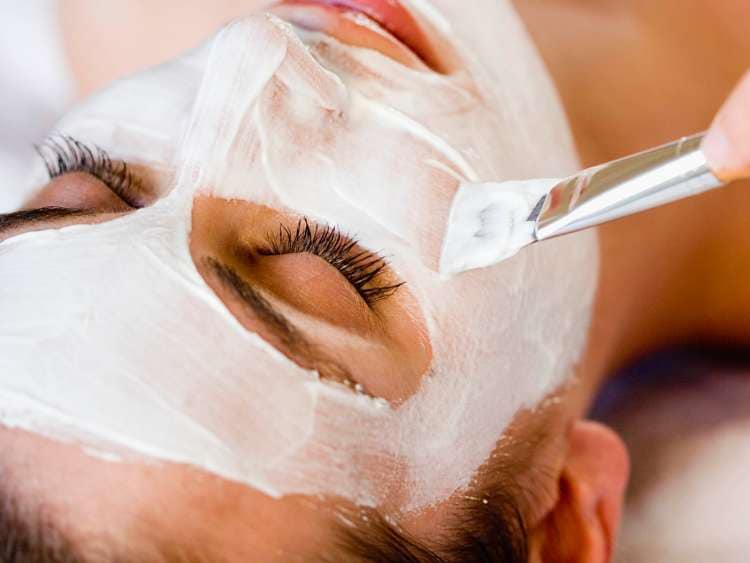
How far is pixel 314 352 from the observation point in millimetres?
540

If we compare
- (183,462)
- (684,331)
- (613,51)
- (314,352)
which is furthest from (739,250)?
(183,462)

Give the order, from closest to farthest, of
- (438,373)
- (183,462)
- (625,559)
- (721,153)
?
(721,153) → (183,462) → (438,373) → (625,559)

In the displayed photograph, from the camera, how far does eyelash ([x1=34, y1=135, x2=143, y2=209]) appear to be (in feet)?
2.08


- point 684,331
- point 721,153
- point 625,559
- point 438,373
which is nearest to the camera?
point 721,153

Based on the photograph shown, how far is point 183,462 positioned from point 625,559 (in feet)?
2.07

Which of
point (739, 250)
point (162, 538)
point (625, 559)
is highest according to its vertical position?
point (162, 538)

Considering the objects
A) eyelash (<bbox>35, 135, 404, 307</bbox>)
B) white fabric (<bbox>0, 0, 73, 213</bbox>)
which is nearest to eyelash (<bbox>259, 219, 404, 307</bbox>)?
eyelash (<bbox>35, 135, 404, 307</bbox>)

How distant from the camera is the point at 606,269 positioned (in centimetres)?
84

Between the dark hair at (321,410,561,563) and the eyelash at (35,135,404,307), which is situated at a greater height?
the eyelash at (35,135,404,307)

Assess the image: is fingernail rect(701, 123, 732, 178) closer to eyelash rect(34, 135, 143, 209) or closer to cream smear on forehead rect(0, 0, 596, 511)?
cream smear on forehead rect(0, 0, 596, 511)

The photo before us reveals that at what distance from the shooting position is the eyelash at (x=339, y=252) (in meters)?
0.58

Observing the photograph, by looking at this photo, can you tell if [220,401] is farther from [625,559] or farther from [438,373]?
[625,559]

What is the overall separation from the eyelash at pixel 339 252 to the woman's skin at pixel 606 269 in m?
0.07

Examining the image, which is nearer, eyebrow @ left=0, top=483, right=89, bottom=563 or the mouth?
eyebrow @ left=0, top=483, right=89, bottom=563
